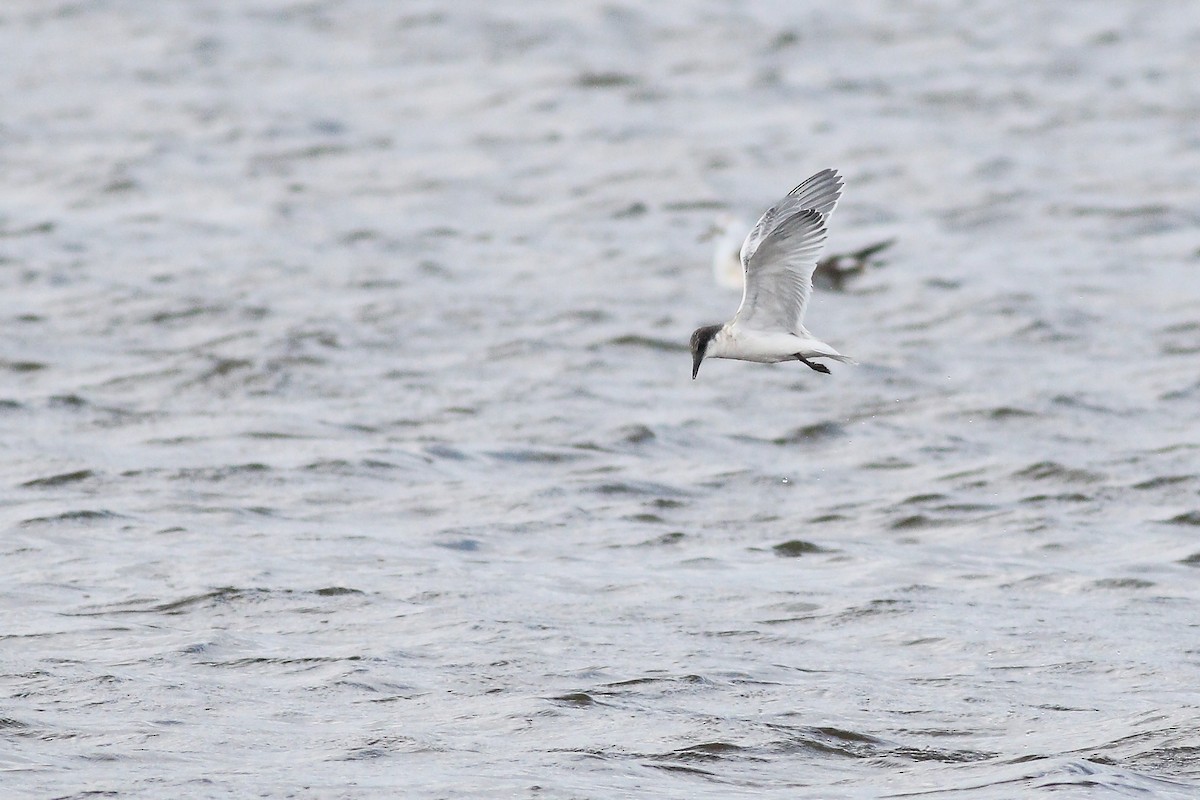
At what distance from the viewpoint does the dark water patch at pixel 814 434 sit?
11727 millimetres

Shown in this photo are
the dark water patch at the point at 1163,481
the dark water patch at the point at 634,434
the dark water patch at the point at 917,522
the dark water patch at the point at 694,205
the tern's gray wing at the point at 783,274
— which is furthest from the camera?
the dark water patch at the point at 694,205

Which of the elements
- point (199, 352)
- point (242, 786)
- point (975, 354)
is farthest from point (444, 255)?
point (242, 786)

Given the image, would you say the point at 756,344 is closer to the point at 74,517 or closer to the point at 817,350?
the point at 817,350

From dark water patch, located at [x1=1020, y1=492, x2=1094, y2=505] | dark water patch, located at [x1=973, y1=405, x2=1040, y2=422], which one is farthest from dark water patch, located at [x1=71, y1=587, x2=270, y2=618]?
dark water patch, located at [x1=973, y1=405, x2=1040, y2=422]

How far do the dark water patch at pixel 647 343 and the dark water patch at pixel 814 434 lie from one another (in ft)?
5.47

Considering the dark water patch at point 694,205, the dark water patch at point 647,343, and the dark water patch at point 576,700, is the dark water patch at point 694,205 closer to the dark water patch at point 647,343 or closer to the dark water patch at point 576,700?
the dark water patch at point 647,343

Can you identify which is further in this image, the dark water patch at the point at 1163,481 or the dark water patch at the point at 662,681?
the dark water patch at the point at 1163,481

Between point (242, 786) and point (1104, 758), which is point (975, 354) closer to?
point (1104, 758)

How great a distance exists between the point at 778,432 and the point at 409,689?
184 inches

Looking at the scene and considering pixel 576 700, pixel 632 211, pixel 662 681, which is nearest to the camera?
pixel 576 700

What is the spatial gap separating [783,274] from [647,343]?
5.30 m

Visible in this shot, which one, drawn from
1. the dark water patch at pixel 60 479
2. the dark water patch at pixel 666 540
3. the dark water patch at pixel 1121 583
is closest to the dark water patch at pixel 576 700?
the dark water patch at pixel 666 540

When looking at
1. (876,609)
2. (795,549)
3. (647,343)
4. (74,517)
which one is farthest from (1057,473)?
(74,517)

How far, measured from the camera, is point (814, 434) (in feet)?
38.9
